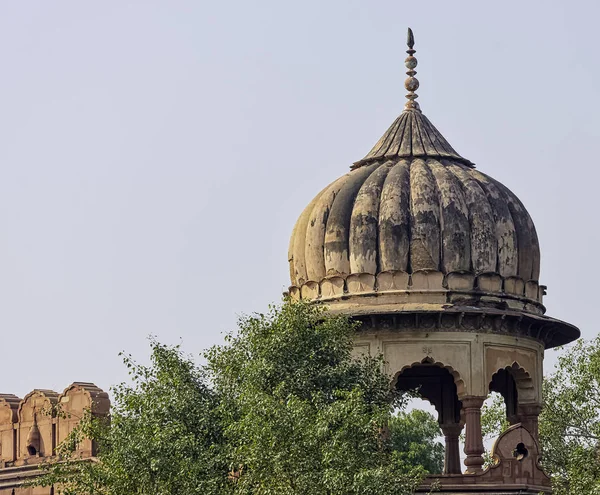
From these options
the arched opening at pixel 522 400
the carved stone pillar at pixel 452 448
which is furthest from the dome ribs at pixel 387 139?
the carved stone pillar at pixel 452 448

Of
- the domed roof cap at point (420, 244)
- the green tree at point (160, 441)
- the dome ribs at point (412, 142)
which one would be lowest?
the green tree at point (160, 441)

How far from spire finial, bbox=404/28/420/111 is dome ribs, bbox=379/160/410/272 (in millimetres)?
2571

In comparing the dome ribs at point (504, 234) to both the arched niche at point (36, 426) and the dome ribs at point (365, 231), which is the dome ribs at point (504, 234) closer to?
the dome ribs at point (365, 231)

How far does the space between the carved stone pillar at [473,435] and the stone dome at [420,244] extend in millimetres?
1461

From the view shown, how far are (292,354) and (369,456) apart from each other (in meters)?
2.25

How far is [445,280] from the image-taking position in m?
28.3

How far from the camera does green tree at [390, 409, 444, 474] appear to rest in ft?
157

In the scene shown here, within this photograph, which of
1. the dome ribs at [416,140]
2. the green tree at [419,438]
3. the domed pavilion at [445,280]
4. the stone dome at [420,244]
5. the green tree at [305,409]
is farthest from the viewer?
the green tree at [419,438]

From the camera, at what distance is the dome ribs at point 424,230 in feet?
92.8

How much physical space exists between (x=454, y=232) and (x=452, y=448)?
15.2 ft

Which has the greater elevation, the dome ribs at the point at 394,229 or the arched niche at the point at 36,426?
the dome ribs at the point at 394,229

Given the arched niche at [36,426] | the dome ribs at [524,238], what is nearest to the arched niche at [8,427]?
the arched niche at [36,426]

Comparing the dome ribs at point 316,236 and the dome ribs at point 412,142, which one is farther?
the dome ribs at point 412,142

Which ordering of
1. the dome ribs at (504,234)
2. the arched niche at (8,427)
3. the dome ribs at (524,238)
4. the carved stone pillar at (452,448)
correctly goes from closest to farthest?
1. the dome ribs at (504,234)
2. the dome ribs at (524,238)
3. the arched niche at (8,427)
4. the carved stone pillar at (452,448)
